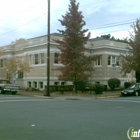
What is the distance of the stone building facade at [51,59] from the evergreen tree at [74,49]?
23.7 feet

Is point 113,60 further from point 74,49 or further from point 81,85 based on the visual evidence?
point 74,49

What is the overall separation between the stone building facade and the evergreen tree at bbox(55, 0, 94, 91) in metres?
7.21

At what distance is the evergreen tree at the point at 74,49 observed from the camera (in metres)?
31.6

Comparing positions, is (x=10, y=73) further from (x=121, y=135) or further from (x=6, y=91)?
(x=121, y=135)

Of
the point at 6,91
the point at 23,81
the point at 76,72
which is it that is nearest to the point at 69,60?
the point at 76,72

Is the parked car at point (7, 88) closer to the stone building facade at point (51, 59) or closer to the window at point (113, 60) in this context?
the stone building facade at point (51, 59)

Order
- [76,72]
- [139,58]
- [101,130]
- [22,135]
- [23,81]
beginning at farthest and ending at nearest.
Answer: [23,81] → [139,58] → [76,72] → [101,130] → [22,135]

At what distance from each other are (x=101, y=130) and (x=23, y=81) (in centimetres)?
3634

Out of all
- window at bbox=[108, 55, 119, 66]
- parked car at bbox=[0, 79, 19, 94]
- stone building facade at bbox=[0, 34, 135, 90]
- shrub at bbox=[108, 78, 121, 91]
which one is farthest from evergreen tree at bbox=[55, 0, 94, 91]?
window at bbox=[108, 55, 119, 66]

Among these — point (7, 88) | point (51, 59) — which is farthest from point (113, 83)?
point (7, 88)

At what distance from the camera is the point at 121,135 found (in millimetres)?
8469

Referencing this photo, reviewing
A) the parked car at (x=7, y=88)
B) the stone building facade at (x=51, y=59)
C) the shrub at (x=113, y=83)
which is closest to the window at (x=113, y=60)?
the stone building facade at (x=51, y=59)

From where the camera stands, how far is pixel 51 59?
39.1m

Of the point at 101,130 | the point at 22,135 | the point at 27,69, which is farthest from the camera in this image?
the point at 27,69
